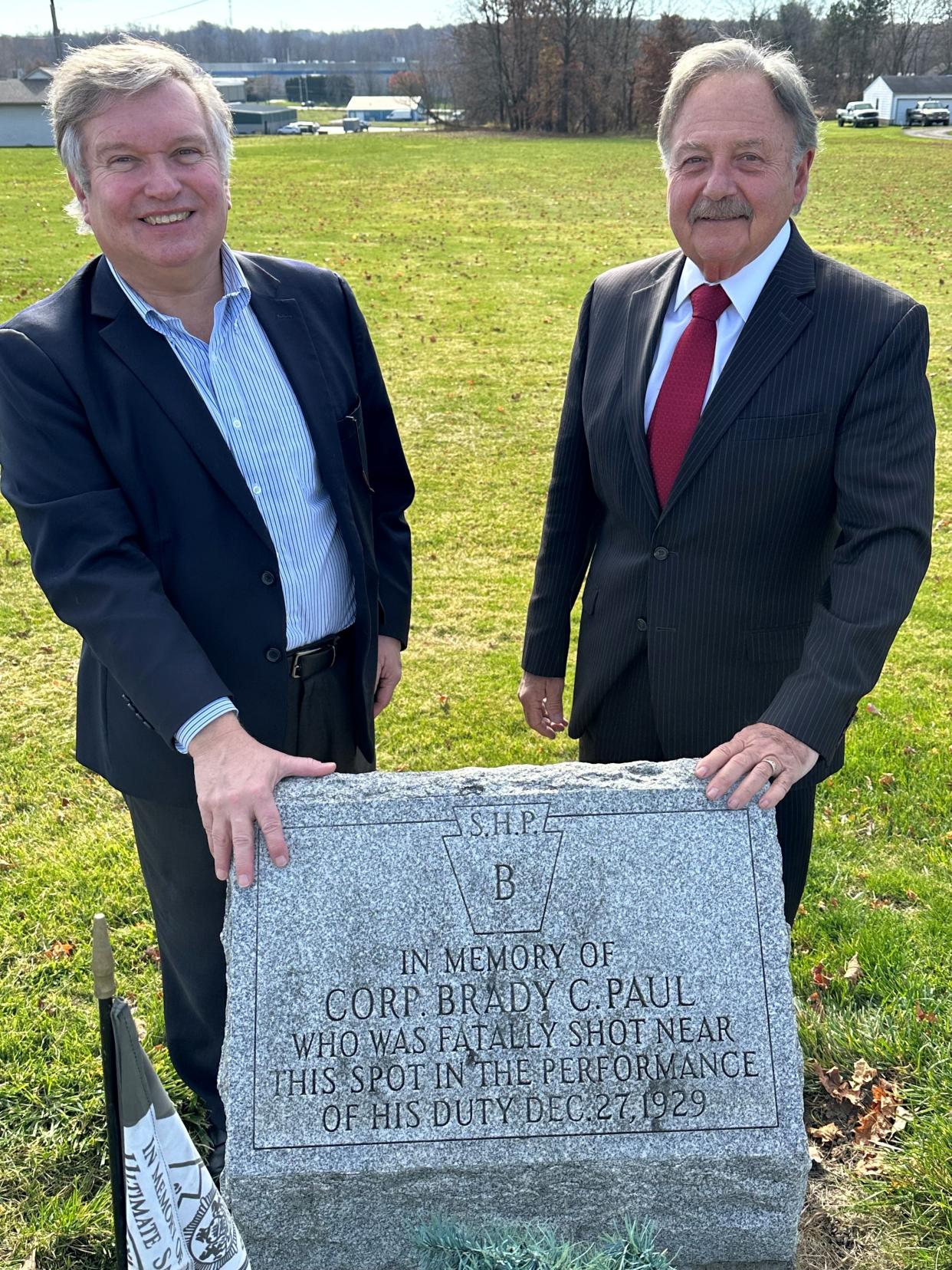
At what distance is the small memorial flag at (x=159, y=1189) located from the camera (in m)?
2.36

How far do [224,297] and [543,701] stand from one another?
1.55 meters

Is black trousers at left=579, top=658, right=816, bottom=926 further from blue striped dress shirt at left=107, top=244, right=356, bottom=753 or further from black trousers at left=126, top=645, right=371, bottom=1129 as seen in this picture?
blue striped dress shirt at left=107, top=244, right=356, bottom=753

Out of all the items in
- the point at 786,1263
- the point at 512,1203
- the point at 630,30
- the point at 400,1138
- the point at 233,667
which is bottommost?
the point at 786,1263

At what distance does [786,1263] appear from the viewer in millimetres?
2629

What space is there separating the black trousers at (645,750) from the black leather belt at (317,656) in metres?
0.75

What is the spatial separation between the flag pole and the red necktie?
1648 millimetres

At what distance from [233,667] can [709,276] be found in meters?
1.52

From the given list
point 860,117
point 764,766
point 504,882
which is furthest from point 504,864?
point 860,117

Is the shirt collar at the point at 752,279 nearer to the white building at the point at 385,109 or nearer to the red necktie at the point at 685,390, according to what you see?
the red necktie at the point at 685,390

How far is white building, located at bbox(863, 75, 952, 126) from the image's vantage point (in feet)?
216

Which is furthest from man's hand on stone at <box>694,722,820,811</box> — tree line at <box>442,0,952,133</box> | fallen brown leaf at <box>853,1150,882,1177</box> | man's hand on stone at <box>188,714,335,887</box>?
tree line at <box>442,0,952,133</box>

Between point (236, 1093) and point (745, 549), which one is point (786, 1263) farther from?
point (745, 549)

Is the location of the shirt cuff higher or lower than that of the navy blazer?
lower

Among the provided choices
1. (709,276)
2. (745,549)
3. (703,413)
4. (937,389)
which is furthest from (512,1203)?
(937,389)
